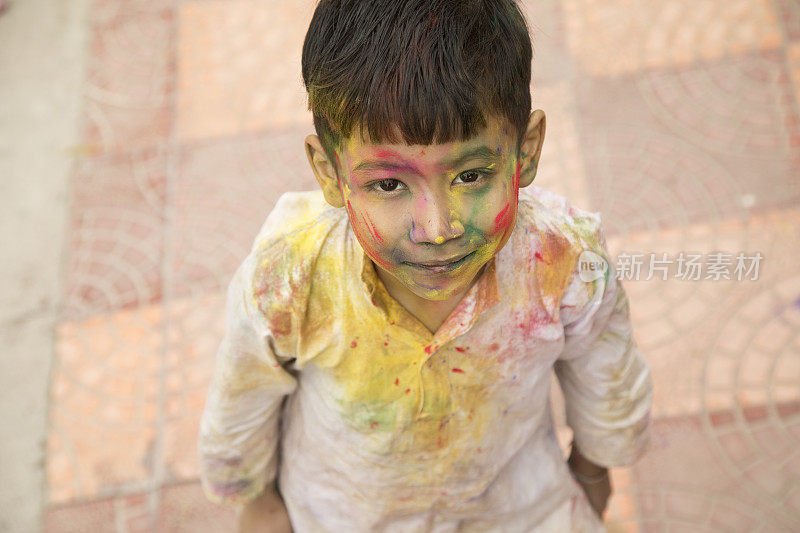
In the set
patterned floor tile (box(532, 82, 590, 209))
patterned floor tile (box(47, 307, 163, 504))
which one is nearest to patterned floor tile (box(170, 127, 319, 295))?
patterned floor tile (box(47, 307, 163, 504))

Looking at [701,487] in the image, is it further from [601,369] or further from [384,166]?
[384,166]

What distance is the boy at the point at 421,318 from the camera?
1012 millimetres

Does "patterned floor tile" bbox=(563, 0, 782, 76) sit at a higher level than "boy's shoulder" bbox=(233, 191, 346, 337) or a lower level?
higher

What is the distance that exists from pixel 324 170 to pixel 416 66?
0.24 meters

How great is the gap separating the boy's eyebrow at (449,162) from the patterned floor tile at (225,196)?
6.57 ft

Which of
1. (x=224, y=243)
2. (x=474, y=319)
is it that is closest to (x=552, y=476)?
(x=474, y=319)

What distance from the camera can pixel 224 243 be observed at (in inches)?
120

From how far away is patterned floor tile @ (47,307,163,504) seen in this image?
104 inches

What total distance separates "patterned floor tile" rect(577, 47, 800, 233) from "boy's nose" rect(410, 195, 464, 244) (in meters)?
1.93

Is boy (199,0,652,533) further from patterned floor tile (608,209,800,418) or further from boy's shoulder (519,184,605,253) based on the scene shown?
patterned floor tile (608,209,800,418)

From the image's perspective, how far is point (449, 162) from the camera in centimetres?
102

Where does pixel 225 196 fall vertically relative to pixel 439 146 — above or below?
below

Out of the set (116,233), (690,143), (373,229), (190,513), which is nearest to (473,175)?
(373,229)

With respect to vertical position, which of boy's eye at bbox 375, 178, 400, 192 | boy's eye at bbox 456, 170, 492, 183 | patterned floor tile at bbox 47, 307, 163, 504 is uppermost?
boy's eye at bbox 456, 170, 492, 183
